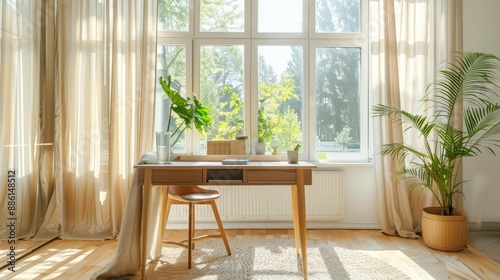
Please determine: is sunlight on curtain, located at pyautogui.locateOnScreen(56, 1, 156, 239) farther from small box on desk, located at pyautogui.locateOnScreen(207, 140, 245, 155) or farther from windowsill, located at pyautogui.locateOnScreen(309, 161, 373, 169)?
windowsill, located at pyautogui.locateOnScreen(309, 161, 373, 169)

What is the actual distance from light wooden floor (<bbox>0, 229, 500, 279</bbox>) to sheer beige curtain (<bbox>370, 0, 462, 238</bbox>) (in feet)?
0.97

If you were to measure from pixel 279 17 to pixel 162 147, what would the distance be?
186 centimetres

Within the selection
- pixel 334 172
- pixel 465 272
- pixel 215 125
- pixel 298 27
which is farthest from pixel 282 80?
pixel 465 272

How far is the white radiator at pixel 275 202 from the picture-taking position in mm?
3250

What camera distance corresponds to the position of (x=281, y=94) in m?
3.43

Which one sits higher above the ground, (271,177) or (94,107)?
(94,107)

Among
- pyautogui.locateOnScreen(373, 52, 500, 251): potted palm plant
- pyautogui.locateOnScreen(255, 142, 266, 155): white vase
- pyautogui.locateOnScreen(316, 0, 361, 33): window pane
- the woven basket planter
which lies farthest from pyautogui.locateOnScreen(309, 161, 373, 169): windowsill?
pyautogui.locateOnScreen(316, 0, 361, 33): window pane

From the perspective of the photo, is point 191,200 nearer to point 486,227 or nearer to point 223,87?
point 223,87

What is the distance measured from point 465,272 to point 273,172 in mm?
1514

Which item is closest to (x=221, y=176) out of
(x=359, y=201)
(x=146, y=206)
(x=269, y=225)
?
(x=146, y=206)

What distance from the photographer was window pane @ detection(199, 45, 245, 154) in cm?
342

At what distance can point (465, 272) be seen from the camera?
2344mm

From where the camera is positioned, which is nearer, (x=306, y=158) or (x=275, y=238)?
(x=275, y=238)

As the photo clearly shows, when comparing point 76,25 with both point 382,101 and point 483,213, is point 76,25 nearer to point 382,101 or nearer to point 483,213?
point 382,101
